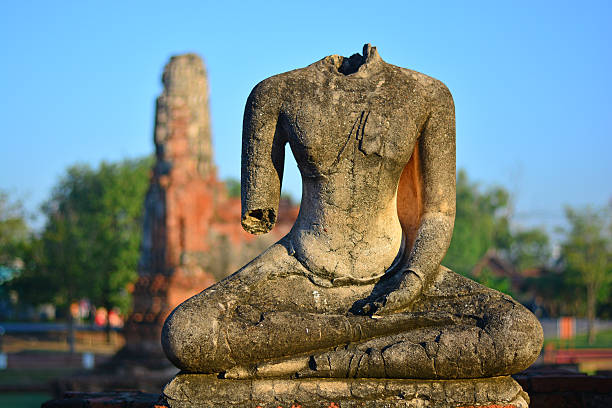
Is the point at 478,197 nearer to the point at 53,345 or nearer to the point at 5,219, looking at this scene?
the point at 53,345

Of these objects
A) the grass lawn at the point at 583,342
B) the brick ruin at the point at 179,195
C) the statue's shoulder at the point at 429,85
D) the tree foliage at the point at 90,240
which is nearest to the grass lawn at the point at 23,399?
the brick ruin at the point at 179,195

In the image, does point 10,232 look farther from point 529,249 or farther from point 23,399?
point 529,249

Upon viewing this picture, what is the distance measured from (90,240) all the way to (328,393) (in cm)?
2641

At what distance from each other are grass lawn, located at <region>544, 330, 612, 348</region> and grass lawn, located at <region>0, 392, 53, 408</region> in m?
16.2

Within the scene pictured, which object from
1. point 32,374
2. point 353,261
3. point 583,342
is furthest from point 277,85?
point 583,342

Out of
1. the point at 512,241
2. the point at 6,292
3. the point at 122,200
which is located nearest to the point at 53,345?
the point at 6,292

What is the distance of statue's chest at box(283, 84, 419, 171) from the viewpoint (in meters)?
5.45

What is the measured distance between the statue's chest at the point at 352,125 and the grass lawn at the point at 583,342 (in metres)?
21.3

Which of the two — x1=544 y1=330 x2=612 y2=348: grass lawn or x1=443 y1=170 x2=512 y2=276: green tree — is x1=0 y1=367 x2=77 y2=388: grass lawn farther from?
x1=443 y1=170 x2=512 y2=276: green tree

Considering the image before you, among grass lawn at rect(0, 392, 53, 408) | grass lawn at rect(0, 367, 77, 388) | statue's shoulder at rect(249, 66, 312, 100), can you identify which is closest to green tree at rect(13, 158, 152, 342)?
grass lawn at rect(0, 367, 77, 388)

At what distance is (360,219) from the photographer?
5531mm

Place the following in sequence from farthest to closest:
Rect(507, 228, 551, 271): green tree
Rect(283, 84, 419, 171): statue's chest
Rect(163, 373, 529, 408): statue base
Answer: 1. Rect(507, 228, 551, 271): green tree
2. Rect(283, 84, 419, 171): statue's chest
3. Rect(163, 373, 529, 408): statue base

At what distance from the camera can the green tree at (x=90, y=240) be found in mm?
27672

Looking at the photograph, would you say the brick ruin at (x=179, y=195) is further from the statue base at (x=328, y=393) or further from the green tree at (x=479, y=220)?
the green tree at (x=479, y=220)
